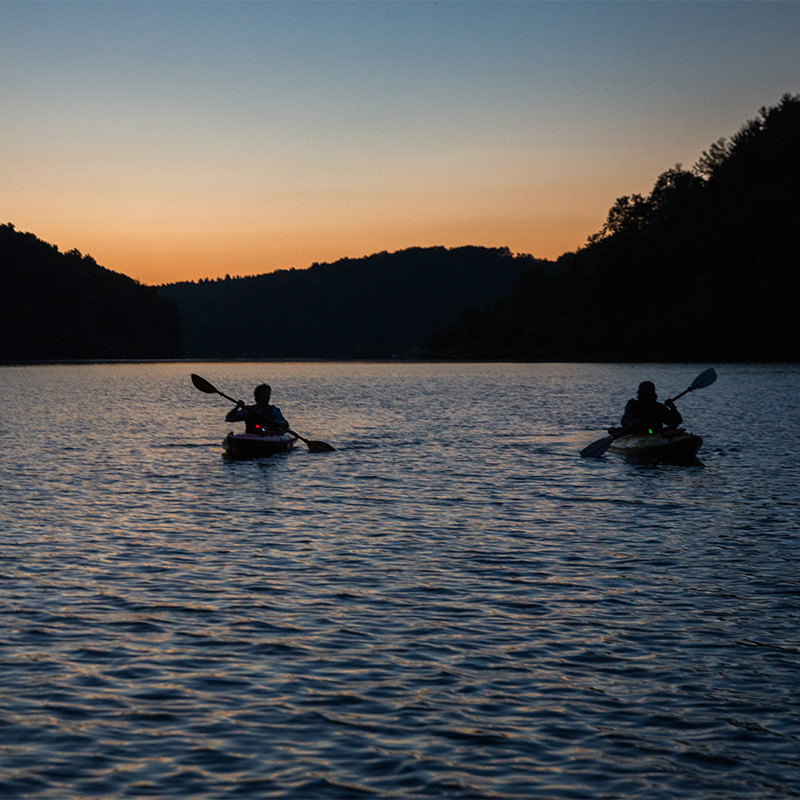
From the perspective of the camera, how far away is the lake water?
19.5ft

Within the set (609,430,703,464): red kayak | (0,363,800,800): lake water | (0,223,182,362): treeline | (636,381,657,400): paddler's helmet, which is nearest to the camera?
(0,363,800,800): lake water

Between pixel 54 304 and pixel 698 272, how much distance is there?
Result: 114 metres

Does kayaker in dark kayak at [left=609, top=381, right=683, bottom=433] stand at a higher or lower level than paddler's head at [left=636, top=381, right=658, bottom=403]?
lower

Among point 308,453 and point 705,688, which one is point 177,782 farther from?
point 308,453

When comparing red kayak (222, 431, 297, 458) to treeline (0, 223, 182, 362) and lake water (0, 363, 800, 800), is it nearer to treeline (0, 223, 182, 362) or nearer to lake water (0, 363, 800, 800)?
lake water (0, 363, 800, 800)

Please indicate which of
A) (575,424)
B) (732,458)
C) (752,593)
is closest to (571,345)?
(575,424)

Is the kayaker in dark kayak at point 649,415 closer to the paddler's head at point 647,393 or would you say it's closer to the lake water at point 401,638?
the paddler's head at point 647,393

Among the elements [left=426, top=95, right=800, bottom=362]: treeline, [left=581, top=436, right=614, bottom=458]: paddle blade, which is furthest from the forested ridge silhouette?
[left=581, top=436, right=614, bottom=458]: paddle blade

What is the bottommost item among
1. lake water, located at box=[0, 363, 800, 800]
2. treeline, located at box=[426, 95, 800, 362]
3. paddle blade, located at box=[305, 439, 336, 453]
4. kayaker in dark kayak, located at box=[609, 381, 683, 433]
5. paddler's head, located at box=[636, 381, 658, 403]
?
lake water, located at box=[0, 363, 800, 800]

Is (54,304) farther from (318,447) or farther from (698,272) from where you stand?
(318,447)

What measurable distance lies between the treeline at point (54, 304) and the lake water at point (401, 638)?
559ft

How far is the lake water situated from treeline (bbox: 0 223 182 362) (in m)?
170

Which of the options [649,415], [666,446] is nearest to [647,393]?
[649,415]

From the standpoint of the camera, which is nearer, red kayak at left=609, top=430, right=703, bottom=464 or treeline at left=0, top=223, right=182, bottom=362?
red kayak at left=609, top=430, right=703, bottom=464
